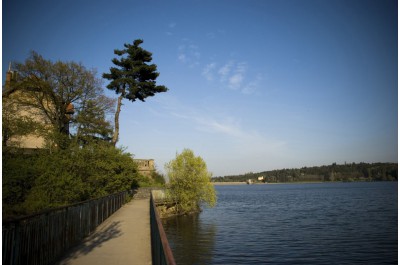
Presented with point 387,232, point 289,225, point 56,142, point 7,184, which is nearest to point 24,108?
point 56,142

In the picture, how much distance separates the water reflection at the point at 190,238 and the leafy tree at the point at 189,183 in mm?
2549

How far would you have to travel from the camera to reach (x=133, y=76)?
36.9m

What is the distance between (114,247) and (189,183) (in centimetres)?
3119

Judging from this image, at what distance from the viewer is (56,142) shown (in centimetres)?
2214

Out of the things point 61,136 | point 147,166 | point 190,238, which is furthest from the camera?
point 147,166

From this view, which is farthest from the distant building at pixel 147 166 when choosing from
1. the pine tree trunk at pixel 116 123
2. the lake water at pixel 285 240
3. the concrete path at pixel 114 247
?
the concrete path at pixel 114 247

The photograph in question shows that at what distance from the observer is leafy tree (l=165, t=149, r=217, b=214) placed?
40719 millimetres

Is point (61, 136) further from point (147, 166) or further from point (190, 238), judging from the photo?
point (147, 166)

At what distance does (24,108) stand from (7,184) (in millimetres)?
18223

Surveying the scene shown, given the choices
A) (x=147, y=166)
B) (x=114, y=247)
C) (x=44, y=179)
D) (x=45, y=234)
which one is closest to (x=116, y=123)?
(x=147, y=166)

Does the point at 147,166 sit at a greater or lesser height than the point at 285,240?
greater

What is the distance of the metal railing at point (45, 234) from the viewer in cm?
580

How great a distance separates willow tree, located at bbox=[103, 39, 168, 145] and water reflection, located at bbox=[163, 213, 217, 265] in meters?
12.3

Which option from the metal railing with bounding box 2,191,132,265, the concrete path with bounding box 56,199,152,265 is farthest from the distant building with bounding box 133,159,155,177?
the metal railing with bounding box 2,191,132,265
